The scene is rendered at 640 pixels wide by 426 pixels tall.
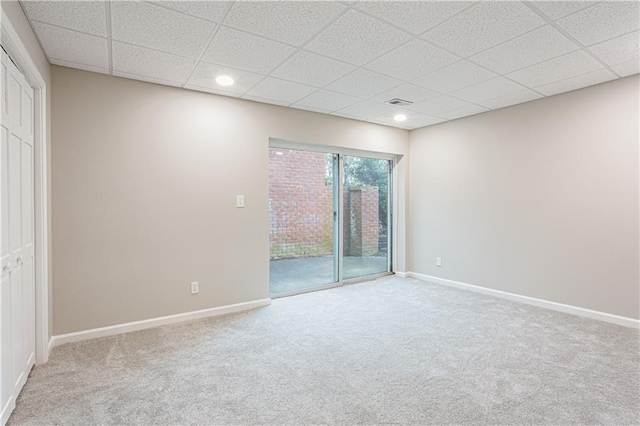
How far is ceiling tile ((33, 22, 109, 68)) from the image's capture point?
230 centimetres

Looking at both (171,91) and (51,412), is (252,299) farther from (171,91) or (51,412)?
(171,91)

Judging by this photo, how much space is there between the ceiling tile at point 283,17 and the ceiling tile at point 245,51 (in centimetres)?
11

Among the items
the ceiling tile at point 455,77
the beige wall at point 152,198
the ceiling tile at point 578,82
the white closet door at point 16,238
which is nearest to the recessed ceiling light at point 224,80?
the beige wall at point 152,198

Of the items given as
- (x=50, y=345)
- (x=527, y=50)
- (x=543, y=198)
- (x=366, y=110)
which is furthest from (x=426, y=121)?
(x=50, y=345)

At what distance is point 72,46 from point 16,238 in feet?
4.75

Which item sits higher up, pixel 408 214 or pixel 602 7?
pixel 602 7

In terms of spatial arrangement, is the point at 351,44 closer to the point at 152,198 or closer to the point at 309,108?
the point at 309,108

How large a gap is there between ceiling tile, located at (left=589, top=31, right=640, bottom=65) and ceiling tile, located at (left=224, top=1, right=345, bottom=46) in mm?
2038

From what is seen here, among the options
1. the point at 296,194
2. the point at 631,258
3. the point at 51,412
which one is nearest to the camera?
the point at 51,412

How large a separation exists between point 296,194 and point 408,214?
78.0 inches

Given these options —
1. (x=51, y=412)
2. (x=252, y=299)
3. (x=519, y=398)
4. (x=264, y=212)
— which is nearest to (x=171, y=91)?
(x=264, y=212)

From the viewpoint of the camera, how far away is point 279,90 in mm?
3492

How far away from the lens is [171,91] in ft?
11.0

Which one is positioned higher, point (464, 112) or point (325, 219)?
point (464, 112)
